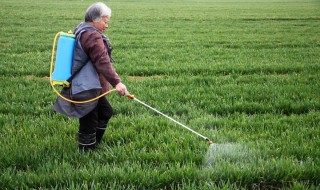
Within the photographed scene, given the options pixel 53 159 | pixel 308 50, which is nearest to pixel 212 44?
pixel 308 50

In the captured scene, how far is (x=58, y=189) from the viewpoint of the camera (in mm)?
3400

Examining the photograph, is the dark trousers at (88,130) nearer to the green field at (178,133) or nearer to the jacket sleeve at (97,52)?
the green field at (178,133)

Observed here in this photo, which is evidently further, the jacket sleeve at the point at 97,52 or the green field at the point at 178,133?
the jacket sleeve at the point at 97,52

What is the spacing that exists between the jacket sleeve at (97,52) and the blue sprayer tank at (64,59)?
0.50 ft

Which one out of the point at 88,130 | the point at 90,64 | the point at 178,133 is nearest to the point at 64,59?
the point at 90,64

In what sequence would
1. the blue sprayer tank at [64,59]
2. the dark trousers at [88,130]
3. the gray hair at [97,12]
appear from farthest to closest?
the dark trousers at [88,130] < the gray hair at [97,12] < the blue sprayer tank at [64,59]

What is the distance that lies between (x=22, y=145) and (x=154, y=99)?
295 cm

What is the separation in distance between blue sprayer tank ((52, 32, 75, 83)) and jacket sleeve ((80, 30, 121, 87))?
0.50ft

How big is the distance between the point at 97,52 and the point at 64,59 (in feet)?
1.33

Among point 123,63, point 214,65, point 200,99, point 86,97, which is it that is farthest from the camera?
point 123,63

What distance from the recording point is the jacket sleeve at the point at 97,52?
3924mm

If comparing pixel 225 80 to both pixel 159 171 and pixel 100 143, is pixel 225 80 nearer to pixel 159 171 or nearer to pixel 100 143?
pixel 100 143

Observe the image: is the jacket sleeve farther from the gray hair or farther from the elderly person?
the gray hair

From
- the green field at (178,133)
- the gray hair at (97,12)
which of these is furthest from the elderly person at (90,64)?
the green field at (178,133)
